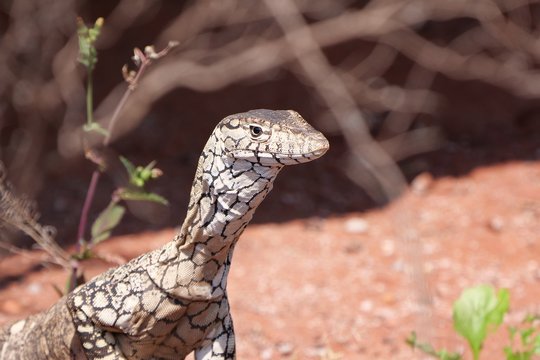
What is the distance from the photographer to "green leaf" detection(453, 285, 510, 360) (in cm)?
342

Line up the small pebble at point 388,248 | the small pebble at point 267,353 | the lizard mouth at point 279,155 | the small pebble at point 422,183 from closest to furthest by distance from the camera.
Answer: the lizard mouth at point 279,155, the small pebble at point 267,353, the small pebble at point 388,248, the small pebble at point 422,183

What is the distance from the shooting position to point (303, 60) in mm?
6340

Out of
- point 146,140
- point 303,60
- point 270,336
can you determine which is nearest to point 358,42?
point 303,60

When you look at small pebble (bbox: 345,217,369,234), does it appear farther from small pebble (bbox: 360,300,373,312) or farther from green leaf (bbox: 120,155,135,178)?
green leaf (bbox: 120,155,135,178)

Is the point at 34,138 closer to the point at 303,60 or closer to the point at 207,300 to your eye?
the point at 303,60

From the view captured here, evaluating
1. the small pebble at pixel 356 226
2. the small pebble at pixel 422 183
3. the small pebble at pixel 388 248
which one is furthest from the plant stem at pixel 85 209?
the small pebble at pixel 422 183

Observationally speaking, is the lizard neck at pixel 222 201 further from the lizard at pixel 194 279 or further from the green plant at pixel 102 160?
the green plant at pixel 102 160

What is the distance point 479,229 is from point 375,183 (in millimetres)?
779

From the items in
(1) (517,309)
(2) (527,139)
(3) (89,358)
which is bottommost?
(2) (527,139)

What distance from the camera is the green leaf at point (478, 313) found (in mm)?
3418

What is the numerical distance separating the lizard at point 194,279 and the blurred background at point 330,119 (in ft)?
6.91

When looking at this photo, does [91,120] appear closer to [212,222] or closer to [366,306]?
[212,222]

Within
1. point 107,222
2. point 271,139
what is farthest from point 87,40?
point 271,139

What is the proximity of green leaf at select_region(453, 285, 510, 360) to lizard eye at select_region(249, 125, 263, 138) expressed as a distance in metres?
1.47
